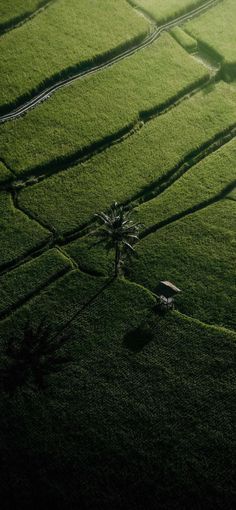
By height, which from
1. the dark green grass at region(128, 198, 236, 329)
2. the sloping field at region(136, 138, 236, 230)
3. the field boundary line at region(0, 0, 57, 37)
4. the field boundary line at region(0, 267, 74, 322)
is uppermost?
the field boundary line at region(0, 0, 57, 37)

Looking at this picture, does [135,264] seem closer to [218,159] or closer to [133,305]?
[133,305]

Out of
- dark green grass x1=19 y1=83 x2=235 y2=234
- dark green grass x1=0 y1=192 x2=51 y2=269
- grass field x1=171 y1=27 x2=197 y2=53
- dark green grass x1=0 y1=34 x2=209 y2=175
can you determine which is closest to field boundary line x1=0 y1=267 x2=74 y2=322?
dark green grass x1=0 y1=192 x2=51 y2=269

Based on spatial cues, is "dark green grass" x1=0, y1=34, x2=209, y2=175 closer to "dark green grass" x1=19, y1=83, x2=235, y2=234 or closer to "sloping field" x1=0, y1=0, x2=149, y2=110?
"dark green grass" x1=19, y1=83, x2=235, y2=234

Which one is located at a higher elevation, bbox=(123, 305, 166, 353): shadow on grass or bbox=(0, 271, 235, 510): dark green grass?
bbox=(123, 305, 166, 353): shadow on grass

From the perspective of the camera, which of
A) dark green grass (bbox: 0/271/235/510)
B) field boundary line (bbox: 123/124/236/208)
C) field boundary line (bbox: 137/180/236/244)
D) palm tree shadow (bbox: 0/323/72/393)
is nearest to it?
dark green grass (bbox: 0/271/235/510)

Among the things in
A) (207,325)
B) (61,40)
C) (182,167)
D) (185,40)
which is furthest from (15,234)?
(185,40)

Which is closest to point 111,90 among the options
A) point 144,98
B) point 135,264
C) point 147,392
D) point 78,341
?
point 144,98
